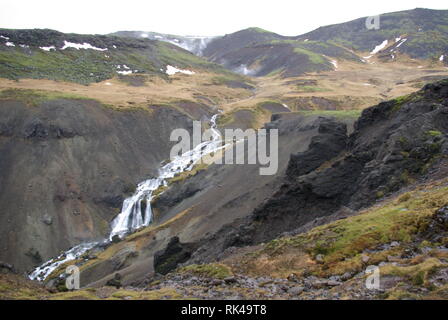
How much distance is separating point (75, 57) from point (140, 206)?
85.2m

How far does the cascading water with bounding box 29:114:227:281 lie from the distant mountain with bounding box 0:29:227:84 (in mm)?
48440

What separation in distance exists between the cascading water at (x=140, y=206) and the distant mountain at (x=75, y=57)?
48.4m

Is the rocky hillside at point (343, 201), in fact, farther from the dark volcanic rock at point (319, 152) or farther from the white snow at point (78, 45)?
the white snow at point (78, 45)

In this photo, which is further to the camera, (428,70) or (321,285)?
(428,70)

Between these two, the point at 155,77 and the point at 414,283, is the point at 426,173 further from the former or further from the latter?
the point at 155,77

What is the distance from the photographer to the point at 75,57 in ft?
426

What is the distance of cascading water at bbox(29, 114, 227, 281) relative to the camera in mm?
51656

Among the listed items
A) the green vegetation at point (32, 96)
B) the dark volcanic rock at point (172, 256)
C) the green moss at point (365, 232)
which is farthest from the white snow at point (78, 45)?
the green moss at point (365, 232)

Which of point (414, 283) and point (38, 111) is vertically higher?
point (38, 111)

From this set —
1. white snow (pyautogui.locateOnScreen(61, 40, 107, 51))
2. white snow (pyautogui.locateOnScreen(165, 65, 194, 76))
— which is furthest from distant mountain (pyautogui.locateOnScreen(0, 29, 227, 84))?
white snow (pyautogui.locateOnScreen(165, 65, 194, 76))

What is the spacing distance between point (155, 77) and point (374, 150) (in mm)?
111850

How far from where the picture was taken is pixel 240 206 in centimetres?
4372

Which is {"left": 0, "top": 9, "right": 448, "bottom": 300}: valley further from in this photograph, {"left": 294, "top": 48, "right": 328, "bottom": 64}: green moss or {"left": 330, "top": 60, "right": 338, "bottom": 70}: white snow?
{"left": 294, "top": 48, "right": 328, "bottom": 64}: green moss
